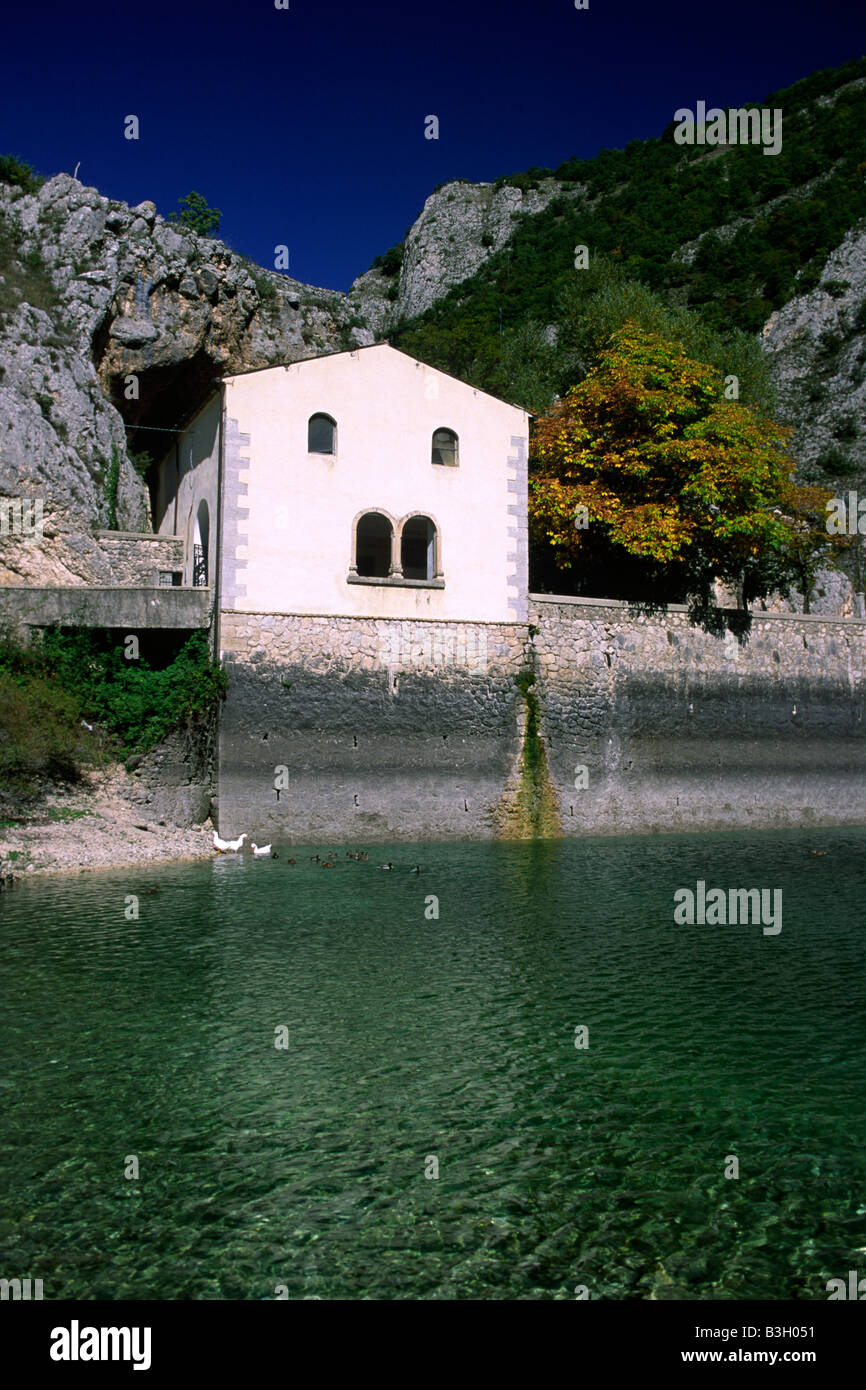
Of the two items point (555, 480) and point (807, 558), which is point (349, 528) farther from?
point (807, 558)

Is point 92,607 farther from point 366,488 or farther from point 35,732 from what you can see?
point 366,488

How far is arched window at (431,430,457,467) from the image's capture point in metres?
21.3

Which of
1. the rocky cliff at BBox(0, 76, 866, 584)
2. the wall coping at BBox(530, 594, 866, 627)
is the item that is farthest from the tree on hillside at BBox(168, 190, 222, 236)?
the wall coping at BBox(530, 594, 866, 627)

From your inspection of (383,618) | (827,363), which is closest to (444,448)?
(383,618)

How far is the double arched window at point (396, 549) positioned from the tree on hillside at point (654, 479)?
3449 millimetres

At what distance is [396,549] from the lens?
20625 mm

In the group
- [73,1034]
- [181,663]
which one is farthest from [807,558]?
[73,1034]

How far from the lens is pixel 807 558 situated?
1280 inches

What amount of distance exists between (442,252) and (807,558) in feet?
200

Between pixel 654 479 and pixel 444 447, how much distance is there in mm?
6121

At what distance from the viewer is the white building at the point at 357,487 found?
769 inches

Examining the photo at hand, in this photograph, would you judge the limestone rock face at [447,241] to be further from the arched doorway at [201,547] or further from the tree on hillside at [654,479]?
the arched doorway at [201,547]

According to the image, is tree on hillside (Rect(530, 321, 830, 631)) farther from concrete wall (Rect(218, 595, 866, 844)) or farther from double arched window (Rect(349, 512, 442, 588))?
double arched window (Rect(349, 512, 442, 588))
